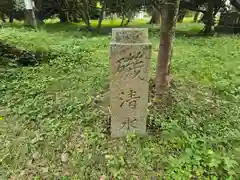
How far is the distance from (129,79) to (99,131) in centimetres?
81

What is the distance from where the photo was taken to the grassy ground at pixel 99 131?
7.24 ft

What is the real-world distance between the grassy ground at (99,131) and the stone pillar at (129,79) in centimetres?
21

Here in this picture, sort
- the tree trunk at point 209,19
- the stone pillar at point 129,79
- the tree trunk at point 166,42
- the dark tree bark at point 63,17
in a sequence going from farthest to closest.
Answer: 1. the dark tree bark at point 63,17
2. the tree trunk at point 209,19
3. the tree trunk at point 166,42
4. the stone pillar at point 129,79

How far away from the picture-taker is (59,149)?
2445 millimetres

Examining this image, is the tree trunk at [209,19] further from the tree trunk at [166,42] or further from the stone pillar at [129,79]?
the stone pillar at [129,79]

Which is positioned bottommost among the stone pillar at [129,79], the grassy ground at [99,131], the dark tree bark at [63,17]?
the grassy ground at [99,131]

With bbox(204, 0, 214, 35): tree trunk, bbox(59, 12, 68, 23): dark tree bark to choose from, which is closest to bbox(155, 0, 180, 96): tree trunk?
bbox(204, 0, 214, 35): tree trunk

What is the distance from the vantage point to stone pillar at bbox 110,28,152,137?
2158 mm

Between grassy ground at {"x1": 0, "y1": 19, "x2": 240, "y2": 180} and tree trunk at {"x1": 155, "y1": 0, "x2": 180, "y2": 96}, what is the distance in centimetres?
35

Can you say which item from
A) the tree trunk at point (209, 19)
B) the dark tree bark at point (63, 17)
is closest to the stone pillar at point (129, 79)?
the tree trunk at point (209, 19)

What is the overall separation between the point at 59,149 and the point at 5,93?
157 centimetres

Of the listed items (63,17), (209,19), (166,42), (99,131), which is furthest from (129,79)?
(63,17)

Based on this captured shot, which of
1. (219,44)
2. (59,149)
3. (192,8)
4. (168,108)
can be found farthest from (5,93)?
(192,8)

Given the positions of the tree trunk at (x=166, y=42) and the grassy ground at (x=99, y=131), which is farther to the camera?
the tree trunk at (x=166, y=42)
